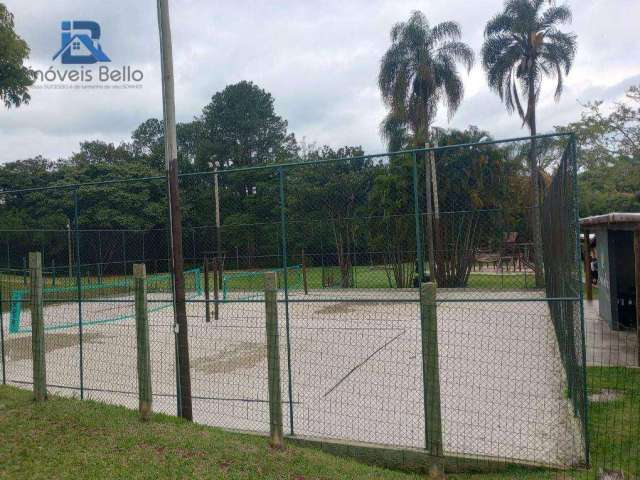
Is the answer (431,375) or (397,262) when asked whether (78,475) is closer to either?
(431,375)

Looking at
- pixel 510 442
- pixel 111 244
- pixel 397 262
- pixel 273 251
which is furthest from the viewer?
pixel 111 244

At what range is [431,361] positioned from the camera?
3.96 m

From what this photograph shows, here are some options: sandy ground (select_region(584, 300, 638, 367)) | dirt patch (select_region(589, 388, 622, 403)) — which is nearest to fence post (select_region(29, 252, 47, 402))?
dirt patch (select_region(589, 388, 622, 403))

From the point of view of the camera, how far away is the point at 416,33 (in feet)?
78.3

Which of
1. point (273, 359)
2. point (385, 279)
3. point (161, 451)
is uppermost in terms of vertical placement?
point (273, 359)

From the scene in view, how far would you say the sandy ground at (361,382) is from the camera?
15.6 feet

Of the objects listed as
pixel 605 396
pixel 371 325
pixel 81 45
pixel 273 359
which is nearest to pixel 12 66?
pixel 81 45

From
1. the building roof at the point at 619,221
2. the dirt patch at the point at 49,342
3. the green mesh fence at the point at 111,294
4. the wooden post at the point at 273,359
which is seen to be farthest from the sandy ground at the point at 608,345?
the green mesh fence at the point at 111,294

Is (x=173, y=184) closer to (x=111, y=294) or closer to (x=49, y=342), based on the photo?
(x=49, y=342)

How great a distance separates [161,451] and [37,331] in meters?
2.07

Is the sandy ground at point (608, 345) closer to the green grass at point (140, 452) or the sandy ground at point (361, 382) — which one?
the sandy ground at point (361, 382)

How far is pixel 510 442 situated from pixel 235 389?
319cm

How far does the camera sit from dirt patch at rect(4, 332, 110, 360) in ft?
29.7

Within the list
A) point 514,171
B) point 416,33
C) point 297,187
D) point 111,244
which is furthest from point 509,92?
point 111,244
